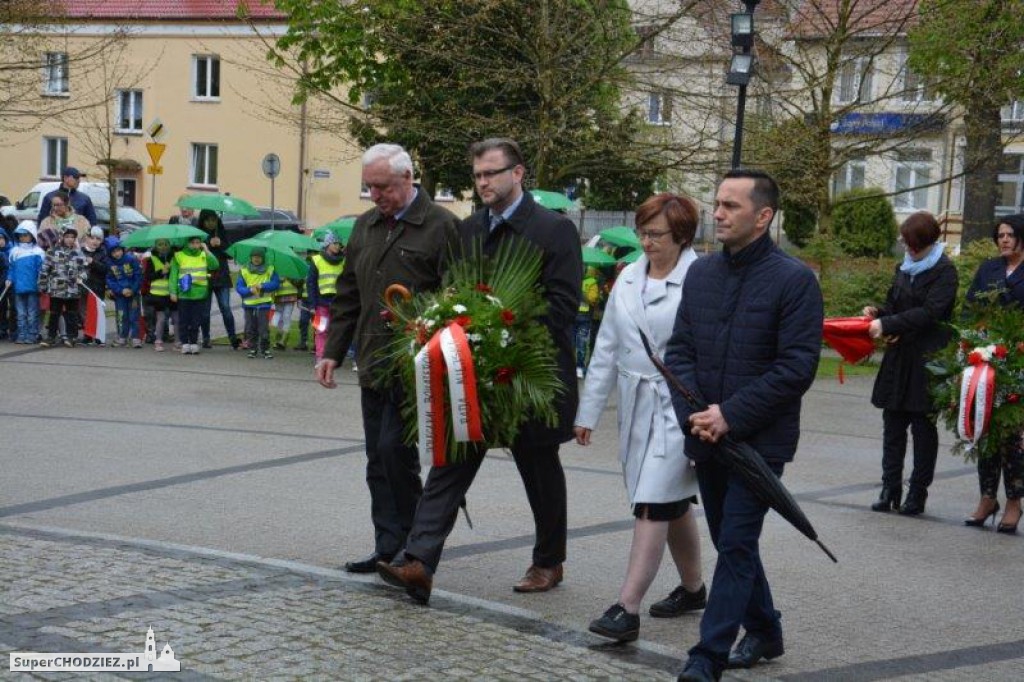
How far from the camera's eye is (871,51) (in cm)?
2272

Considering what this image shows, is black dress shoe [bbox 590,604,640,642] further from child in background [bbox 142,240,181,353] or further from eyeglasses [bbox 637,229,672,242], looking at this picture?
child in background [bbox 142,240,181,353]

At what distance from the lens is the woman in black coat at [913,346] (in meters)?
9.95

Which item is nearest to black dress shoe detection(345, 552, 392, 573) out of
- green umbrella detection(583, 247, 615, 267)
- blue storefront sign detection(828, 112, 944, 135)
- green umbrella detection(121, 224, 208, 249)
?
green umbrella detection(583, 247, 615, 267)

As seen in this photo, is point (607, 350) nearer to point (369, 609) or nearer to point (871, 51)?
point (369, 609)

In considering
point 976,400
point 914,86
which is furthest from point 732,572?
point 914,86

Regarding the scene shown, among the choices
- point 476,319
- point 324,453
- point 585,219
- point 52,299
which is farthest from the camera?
point 585,219

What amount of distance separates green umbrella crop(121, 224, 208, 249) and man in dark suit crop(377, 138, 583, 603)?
13186 mm

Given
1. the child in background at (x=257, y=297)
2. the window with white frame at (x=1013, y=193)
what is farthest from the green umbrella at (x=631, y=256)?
the window with white frame at (x=1013, y=193)

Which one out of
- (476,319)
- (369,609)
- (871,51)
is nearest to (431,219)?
(476,319)

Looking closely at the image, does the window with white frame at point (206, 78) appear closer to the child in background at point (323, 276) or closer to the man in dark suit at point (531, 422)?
the child in background at point (323, 276)

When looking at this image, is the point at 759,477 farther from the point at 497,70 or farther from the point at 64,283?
the point at 64,283

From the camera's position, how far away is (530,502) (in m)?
7.27

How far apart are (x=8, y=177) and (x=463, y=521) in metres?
54.7

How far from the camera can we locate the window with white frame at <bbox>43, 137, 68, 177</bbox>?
58.8 meters
